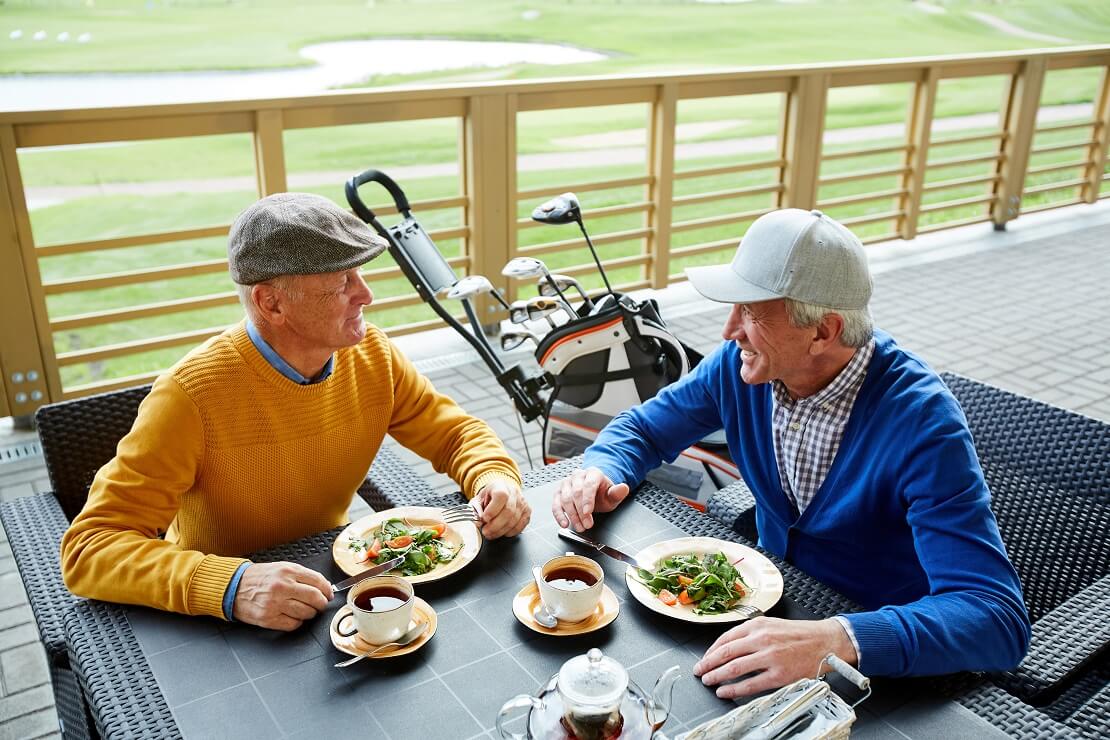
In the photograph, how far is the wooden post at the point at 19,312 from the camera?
13.5 ft

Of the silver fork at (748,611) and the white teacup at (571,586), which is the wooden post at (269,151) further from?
the silver fork at (748,611)

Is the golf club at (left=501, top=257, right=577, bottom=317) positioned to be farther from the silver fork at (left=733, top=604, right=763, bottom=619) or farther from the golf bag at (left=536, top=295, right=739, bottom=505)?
the silver fork at (left=733, top=604, right=763, bottom=619)

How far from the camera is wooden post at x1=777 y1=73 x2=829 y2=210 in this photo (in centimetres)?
652

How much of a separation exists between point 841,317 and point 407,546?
96 cm

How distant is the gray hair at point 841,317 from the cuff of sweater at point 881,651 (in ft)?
1.92

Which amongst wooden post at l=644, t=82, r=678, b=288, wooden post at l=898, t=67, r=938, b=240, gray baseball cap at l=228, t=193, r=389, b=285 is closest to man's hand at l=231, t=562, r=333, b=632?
gray baseball cap at l=228, t=193, r=389, b=285

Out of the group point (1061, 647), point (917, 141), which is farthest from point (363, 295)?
point (917, 141)

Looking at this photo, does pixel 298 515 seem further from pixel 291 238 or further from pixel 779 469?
pixel 779 469

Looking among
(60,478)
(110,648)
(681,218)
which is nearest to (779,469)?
(110,648)

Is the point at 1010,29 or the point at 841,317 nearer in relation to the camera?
the point at 841,317

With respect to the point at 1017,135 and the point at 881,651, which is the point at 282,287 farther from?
the point at 1017,135

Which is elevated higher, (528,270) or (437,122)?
(528,270)

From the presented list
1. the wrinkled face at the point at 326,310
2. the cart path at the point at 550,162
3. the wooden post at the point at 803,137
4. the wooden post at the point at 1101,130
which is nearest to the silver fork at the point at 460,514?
the wrinkled face at the point at 326,310

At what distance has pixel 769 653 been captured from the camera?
1463mm
